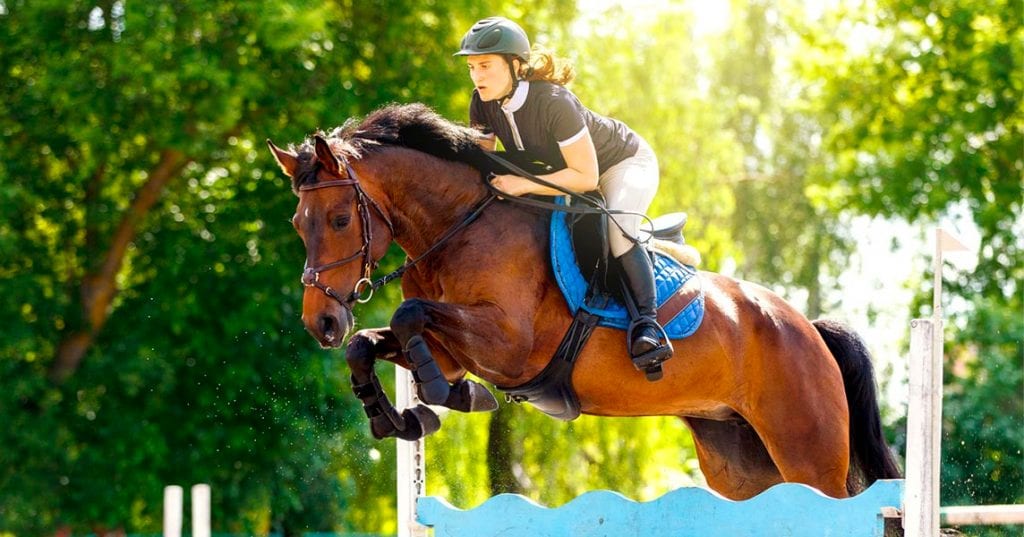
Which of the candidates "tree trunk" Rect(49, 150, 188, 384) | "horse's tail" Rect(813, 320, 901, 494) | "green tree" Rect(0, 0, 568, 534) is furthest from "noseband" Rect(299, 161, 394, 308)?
"tree trunk" Rect(49, 150, 188, 384)

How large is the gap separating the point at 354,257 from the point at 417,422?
0.57 meters

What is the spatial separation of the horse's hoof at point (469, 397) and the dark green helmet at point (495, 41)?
1080 millimetres

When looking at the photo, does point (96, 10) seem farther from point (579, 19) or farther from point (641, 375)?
point (641, 375)

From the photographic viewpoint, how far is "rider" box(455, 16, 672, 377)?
188 inches

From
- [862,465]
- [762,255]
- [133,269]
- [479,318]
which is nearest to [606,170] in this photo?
[479,318]

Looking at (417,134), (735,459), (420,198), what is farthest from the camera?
(735,459)

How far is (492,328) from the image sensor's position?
4602 mm

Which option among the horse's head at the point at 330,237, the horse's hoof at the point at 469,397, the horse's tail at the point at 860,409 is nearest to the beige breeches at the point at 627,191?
the horse's hoof at the point at 469,397

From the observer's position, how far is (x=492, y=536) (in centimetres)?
435

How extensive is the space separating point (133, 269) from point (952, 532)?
37.4ft

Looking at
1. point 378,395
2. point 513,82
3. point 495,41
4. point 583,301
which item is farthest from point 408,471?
point 495,41

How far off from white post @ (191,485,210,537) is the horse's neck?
1.11 metres

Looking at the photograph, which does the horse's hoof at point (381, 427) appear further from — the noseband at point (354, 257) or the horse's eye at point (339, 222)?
the horse's eye at point (339, 222)

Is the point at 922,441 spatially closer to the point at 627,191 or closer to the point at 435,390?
the point at 627,191
